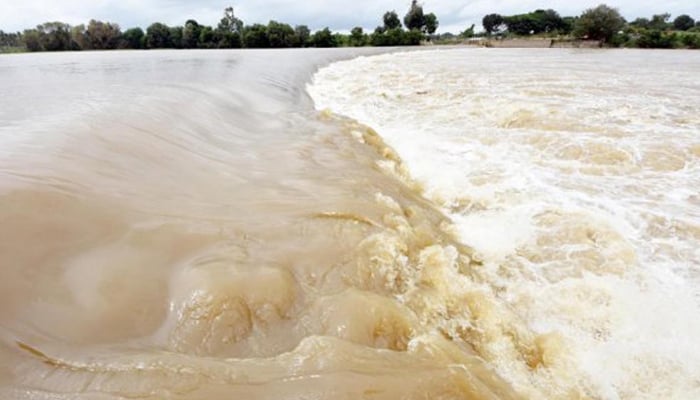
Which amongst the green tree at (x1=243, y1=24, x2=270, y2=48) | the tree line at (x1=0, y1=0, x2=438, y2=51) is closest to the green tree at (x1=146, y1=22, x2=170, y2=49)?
the tree line at (x1=0, y1=0, x2=438, y2=51)

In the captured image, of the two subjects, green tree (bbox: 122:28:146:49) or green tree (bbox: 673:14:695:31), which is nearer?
green tree (bbox: 122:28:146:49)

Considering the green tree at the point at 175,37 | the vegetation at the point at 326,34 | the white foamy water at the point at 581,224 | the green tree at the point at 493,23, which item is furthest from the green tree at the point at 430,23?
the white foamy water at the point at 581,224

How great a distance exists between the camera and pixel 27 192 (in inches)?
108

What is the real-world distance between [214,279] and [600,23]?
59860 millimetres

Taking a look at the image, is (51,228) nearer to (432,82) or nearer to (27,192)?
(27,192)

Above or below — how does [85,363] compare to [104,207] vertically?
below

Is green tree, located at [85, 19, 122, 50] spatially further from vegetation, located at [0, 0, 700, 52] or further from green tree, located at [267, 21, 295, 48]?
green tree, located at [267, 21, 295, 48]

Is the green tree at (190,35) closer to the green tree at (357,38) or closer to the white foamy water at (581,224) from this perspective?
the green tree at (357,38)

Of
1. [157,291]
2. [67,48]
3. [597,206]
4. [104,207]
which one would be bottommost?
[597,206]

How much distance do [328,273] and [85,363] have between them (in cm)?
132

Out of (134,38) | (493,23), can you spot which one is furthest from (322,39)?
(493,23)

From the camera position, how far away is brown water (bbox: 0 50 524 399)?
1650 mm

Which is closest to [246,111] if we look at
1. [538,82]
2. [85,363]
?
[85,363]

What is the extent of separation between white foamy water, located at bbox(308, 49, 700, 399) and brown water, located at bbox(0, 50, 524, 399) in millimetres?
326
